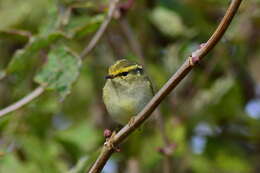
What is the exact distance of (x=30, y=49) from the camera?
8.68 feet

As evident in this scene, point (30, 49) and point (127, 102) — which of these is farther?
point (30, 49)

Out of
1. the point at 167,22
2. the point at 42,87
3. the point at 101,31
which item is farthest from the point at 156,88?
the point at 42,87

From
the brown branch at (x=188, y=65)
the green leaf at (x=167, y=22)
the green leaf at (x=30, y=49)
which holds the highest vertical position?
the green leaf at (x=167, y=22)

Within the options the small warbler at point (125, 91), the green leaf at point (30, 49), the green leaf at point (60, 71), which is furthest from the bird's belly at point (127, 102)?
the green leaf at point (30, 49)

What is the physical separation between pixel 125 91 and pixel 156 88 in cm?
97

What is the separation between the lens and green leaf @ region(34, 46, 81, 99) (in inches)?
99.3

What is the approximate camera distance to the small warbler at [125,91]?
227 centimetres

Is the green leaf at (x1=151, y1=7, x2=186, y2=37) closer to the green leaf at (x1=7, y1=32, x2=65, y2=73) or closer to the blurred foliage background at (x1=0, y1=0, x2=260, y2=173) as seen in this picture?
the blurred foliage background at (x1=0, y1=0, x2=260, y2=173)

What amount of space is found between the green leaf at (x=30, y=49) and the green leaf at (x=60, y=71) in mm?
53

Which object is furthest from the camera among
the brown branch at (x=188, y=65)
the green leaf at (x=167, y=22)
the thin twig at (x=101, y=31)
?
the green leaf at (x=167, y=22)

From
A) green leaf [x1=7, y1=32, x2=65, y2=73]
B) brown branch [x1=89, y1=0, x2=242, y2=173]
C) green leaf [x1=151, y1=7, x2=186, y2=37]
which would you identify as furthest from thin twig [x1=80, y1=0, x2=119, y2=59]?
brown branch [x1=89, y1=0, x2=242, y2=173]

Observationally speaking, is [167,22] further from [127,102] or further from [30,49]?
[127,102]

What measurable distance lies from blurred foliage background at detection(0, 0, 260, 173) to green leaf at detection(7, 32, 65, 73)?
0.88ft

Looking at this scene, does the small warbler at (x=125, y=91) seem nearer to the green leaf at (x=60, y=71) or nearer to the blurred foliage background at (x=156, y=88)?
the green leaf at (x=60, y=71)
